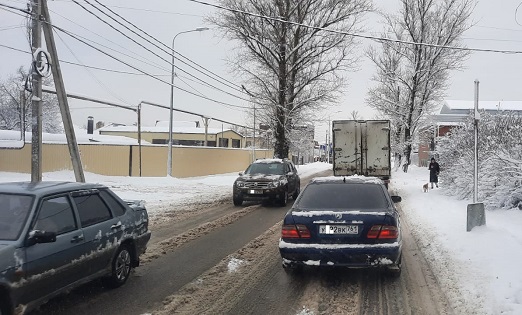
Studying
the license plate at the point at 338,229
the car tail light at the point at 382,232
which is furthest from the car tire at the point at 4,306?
the car tail light at the point at 382,232

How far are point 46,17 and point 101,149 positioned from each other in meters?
16.0

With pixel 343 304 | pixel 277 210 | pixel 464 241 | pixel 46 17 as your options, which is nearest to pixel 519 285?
pixel 343 304

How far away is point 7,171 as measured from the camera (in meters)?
25.9

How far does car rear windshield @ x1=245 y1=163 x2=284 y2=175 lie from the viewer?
699 inches

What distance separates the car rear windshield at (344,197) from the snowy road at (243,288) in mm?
1023

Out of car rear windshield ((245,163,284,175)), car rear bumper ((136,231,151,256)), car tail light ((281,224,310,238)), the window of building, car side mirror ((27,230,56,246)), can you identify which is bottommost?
car rear bumper ((136,231,151,256))

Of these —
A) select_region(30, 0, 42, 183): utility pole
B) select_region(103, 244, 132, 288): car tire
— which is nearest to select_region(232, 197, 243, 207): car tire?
select_region(30, 0, 42, 183): utility pole

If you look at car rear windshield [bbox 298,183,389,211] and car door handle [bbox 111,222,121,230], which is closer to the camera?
car door handle [bbox 111,222,121,230]

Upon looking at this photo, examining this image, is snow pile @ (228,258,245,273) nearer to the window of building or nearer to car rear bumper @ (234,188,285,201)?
car rear bumper @ (234,188,285,201)

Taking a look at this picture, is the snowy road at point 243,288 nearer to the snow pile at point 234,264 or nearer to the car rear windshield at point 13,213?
the snow pile at point 234,264

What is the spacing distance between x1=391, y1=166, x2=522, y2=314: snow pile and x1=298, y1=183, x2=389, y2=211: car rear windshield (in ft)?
4.50

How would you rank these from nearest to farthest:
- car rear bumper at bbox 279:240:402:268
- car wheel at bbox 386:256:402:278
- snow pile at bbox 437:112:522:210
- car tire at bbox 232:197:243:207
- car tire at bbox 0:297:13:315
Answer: car tire at bbox 0:297:13:315 < car rear bumper at bbox 279:240:402:268 < car wheel at bbox 386:256:402:278 < snow pile at bbox 437:112:522:210 < car tire at bbox 232:197:243:207

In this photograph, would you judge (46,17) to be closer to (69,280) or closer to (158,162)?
(69,280)

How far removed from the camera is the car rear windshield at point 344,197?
22.5 feet
